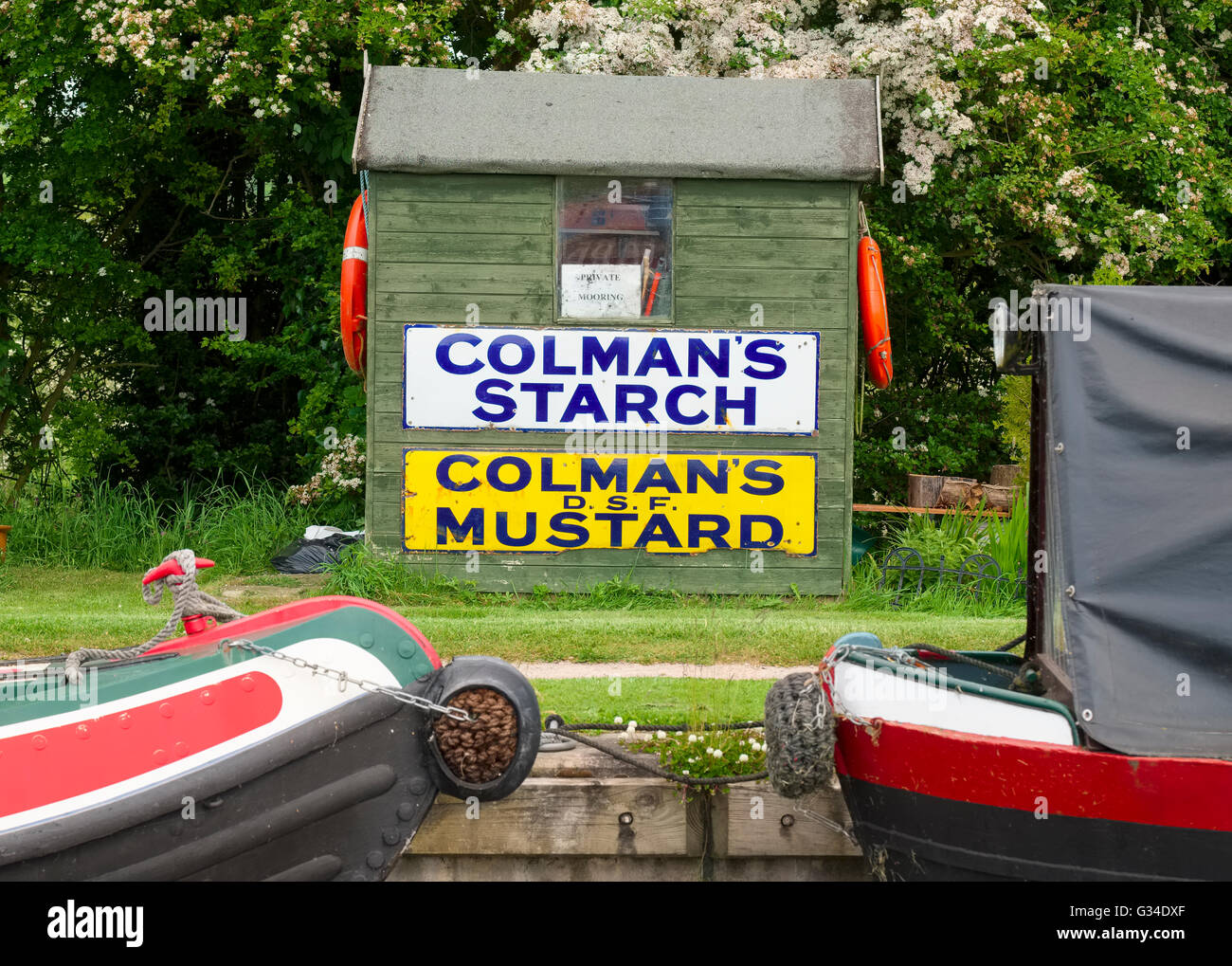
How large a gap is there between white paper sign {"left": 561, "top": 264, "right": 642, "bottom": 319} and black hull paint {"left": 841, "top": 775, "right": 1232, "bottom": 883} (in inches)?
251

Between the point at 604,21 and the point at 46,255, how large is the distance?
590cm

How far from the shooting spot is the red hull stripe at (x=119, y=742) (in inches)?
176

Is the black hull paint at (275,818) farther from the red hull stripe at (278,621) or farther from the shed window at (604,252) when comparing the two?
the shed window at (604,252)

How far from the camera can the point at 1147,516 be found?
4480 mm

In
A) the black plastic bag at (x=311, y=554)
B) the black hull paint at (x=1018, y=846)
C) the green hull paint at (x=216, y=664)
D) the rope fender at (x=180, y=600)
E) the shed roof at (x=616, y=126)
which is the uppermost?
the shed roof at (x=616, y=126)

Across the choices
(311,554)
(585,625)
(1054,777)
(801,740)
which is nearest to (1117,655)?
(1054,777)

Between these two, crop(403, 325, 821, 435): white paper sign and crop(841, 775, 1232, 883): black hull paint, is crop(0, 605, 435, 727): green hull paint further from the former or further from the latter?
crop(403, 325, 821, 435): white paper sign

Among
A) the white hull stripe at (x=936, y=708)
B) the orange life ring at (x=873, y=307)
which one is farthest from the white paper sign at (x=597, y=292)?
the white hull stripe at (x=936, y=708)

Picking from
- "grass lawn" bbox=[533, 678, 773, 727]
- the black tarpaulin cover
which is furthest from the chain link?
the black tarpaulin cover

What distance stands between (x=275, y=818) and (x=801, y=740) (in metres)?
1.83

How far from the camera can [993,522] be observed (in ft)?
37.4

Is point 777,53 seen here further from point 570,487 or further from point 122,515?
point 122,515

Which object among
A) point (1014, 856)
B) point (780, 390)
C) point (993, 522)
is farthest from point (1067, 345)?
point (993, 522)

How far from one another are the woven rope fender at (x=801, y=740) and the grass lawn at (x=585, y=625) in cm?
159
